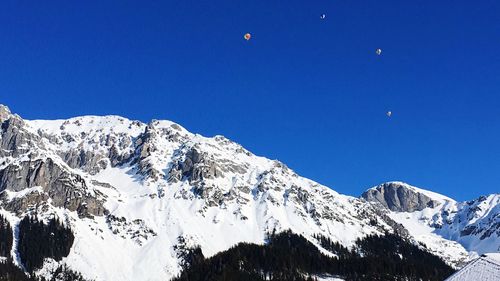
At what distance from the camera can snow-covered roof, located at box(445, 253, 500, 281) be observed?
1981 cm

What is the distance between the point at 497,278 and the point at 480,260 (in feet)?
3.79

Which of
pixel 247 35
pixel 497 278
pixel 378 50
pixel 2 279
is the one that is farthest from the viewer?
pixel 2 279

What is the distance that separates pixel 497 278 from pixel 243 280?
18511 centimetres

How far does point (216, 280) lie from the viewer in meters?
197

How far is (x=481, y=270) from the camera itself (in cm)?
2014

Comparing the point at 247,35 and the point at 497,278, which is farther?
the point at 247,35

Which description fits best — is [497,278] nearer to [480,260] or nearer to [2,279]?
[480,260]

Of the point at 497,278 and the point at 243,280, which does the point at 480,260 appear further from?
the point at 243,280

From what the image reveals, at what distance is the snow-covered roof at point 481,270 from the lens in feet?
65.0

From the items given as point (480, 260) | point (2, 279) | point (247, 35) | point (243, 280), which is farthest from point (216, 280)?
point (480, 260)

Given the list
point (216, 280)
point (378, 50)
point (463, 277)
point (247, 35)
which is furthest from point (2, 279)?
point (463, 277)

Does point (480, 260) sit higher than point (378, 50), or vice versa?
point (378, 50)

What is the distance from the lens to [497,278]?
19328mm

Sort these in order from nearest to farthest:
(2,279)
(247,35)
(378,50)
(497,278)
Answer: (497,278) → (378,50) → (247,35) → (2,279)
